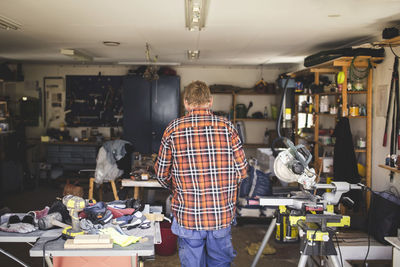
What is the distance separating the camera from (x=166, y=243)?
382 cm

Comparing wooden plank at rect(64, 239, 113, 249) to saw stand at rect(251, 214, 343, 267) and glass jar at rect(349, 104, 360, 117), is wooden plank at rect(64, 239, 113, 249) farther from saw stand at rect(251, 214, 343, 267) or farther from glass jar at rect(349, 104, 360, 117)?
glass jar at rect(349, 104, 360, 117)

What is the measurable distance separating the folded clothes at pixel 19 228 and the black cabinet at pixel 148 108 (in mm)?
5272

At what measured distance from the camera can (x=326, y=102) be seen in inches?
195

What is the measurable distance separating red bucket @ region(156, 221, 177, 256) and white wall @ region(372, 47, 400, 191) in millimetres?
2477

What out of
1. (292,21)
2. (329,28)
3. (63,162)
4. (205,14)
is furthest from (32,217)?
(63,162)

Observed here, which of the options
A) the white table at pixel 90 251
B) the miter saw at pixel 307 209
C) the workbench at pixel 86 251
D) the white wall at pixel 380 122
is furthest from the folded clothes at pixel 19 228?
the white wall at pixel 380 122

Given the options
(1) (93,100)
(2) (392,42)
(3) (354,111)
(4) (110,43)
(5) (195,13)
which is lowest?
(3) (354,111)

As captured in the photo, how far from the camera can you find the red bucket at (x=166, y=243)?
12.3 ft

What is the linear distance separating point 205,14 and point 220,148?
1782mm

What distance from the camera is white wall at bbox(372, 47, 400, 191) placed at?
400 centimetres

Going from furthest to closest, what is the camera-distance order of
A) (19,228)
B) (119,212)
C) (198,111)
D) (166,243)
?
(166,243)
(119,212)
(19,228)
(198,111)

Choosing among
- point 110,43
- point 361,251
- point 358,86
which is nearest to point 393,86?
point 358,86

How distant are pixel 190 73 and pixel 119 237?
633cm

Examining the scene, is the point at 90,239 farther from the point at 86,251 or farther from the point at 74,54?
the point at 74,54
